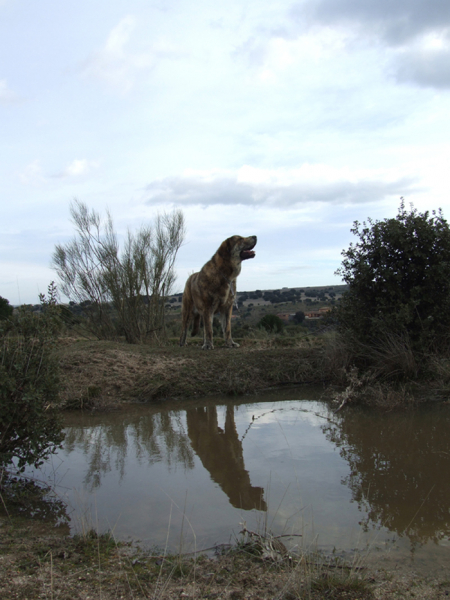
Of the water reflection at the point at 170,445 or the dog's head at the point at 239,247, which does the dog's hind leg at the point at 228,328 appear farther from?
the water reflection at the point at 170,445

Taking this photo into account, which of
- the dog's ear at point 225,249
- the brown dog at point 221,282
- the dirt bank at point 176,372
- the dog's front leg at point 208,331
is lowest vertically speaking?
the dirt bank at point 176,372

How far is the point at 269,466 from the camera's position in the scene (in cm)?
462

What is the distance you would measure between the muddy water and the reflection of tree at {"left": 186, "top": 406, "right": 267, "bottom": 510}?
0.04 ft

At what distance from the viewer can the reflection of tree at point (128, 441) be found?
4984mm

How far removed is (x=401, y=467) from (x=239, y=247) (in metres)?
6.23

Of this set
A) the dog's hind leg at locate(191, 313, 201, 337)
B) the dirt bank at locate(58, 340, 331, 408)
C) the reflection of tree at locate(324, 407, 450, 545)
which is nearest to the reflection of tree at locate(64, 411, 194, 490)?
the dirt bank at locate(58, 340, 331, 408)

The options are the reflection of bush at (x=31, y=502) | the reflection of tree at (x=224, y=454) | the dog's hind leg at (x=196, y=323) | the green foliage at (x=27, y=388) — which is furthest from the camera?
the dog's hind leg at (x=196, y=323)

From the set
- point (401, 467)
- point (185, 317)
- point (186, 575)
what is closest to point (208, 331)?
point (185, 317)

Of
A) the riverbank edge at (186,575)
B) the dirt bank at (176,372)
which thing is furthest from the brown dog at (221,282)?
the riverbank edge at (186,575)

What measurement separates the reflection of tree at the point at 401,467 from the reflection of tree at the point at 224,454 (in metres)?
0.92

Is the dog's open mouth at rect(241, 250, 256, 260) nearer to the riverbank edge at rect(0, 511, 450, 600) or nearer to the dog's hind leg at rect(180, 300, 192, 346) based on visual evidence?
the dog's hind leg at rect(180, 300, 192, 346)

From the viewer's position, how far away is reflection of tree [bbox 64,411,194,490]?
4984mm

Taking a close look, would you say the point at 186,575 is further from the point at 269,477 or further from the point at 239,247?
the point at 239,247

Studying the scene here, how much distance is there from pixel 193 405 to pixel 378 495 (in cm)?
401
